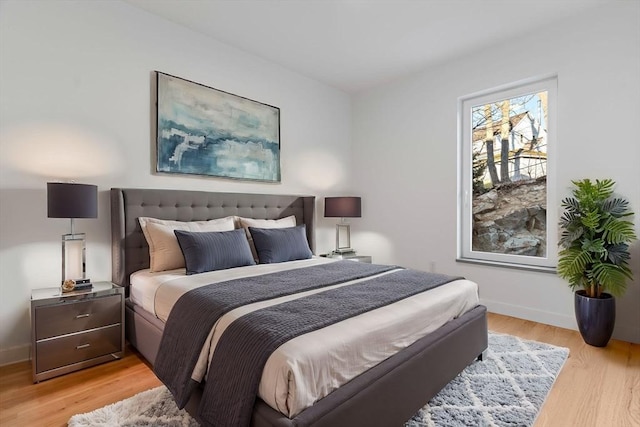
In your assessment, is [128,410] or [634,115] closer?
[128,410]

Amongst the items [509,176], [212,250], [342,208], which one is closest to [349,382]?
[212,250]

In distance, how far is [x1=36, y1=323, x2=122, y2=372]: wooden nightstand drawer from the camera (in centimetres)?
211

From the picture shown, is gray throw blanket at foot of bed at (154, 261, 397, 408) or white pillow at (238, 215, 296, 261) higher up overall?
white pillow at (238, 215, 296, 261)

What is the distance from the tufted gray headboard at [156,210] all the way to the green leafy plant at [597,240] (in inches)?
110

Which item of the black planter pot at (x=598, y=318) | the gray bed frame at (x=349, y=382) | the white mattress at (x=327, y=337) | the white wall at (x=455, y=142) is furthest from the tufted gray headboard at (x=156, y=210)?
the black planter pot at (x=598, y=318)

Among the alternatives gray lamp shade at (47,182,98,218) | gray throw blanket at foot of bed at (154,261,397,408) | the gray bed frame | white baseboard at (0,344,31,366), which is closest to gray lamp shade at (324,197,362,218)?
the gray bed frame

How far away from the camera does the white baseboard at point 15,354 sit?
231 cm

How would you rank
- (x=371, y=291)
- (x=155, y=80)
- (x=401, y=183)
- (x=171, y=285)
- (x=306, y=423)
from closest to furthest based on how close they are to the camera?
(x=306, y=423) → (x=371, y=291) → (x=171, y=285) → (x=155, y=80) → (x=401, y=183)

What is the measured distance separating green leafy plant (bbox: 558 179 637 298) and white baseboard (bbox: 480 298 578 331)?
467 millimetres

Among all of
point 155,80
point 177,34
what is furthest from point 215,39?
point 155,80

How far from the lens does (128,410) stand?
70.7 inches

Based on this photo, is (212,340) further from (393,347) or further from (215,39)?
(215,39)

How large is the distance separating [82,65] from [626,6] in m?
4.41

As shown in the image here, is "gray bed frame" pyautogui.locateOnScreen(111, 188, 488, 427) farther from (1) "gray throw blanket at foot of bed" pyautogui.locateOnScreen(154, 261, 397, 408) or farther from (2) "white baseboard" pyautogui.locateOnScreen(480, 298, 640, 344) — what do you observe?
(2) "white baseboard" pyautogui.locateOnScreen(480, 298, 640, 344)
